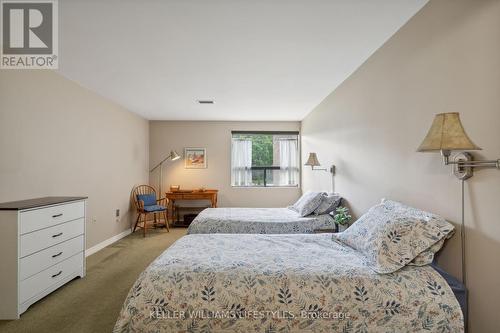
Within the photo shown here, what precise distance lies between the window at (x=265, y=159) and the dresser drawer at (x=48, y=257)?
3.67 meters

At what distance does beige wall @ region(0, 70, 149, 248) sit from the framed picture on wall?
3.91 feet

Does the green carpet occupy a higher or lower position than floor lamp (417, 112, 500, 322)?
lower

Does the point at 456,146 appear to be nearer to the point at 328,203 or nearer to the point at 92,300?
the point at 328,203

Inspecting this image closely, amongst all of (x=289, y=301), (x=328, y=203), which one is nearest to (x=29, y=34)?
(x=289, y=301)

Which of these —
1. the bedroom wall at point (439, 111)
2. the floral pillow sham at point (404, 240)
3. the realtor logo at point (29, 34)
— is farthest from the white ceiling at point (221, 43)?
the floral pillow sham at point (404, 240)

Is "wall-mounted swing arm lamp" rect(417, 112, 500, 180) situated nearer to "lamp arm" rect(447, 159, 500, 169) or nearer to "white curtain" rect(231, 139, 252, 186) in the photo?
"lamp arm" rect(447, 159, 500, 169)

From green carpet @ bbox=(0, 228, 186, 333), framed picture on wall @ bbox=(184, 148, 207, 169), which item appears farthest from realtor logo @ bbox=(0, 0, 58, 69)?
framed picture on wall @ bbox=(184, 148, 207, 169)

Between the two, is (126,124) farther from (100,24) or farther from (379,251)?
(379,251)

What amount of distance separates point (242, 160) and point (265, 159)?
0.56 meters

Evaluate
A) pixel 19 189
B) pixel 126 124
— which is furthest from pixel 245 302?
pixel 126 124

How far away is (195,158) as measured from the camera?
6.05 m

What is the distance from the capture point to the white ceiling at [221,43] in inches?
76.5

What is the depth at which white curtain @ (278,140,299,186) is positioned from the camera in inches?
243

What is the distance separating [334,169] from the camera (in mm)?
3719
